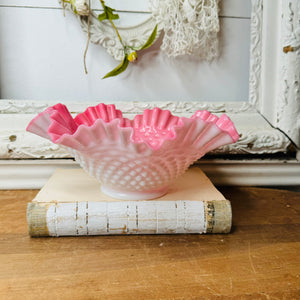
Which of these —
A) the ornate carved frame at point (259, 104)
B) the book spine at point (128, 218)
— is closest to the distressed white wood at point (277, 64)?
the ornate carved frame at point (259, 104)

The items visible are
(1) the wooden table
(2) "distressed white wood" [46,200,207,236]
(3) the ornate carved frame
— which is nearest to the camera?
(1) the wooden table

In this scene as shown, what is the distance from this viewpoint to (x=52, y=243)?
388 millimetres

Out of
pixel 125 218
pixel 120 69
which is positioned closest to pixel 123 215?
pixel 125 218

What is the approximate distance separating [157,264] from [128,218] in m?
0.08

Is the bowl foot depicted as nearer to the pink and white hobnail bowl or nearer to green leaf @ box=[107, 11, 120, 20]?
the pink and white hobnail bowl

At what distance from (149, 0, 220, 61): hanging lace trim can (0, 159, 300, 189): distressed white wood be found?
0.23 meters

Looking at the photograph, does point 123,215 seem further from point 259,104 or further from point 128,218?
point 259,104

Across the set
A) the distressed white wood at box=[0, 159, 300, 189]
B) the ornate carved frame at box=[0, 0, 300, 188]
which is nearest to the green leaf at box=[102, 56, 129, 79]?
the ornate carved frame at box=[0, 0, 300, 188]

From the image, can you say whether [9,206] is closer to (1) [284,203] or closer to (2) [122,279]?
(2) [122,279]

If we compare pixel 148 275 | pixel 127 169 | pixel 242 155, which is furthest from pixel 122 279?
pixel 242 155

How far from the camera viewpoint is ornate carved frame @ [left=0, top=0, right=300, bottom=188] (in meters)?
0.58

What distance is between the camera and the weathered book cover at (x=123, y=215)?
39 cm

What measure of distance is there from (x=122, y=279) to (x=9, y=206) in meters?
0.28

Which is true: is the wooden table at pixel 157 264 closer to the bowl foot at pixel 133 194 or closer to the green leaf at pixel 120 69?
the bowl foot at pixel 133 194
